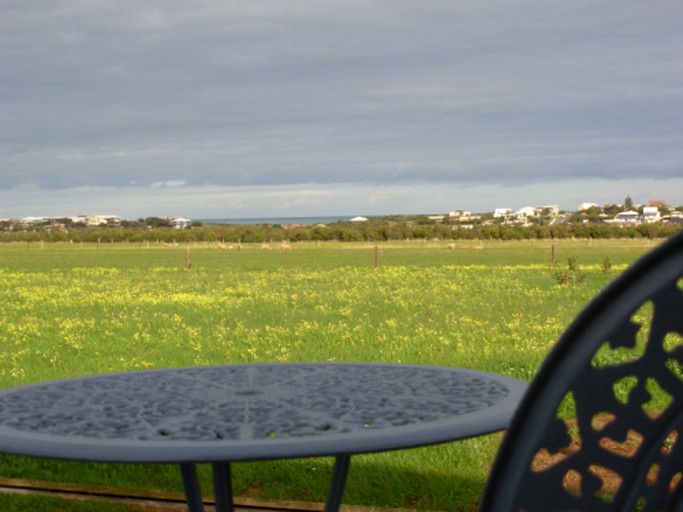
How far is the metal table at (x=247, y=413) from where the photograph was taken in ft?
7.09

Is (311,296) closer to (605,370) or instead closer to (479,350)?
(479,350)

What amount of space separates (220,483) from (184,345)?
28.0ft

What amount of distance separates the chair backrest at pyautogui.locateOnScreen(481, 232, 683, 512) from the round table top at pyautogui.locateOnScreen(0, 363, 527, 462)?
0.86m

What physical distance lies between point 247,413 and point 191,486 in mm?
583

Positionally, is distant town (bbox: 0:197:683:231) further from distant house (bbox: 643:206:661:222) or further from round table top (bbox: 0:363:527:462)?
round table top (bbox: 0:363:527:462)

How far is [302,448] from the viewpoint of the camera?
2123 millimetres

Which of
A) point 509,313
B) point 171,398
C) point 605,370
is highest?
point 605,370

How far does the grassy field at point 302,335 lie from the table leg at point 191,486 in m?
1.46

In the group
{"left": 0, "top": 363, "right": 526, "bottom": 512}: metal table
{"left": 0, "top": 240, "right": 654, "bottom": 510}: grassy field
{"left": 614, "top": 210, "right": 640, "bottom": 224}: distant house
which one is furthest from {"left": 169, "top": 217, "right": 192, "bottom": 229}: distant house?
{"left": 0, "top": 363, "right": 526, "bottom": 512}: metal table

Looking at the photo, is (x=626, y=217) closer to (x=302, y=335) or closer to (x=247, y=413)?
(x=302, y=335)

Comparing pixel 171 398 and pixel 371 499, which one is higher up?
pixel 171 398

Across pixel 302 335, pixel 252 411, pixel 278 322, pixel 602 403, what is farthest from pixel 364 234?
pixel 602 403

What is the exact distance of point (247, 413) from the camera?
262 centimetres

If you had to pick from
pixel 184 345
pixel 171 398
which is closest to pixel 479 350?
pixel 184 345
